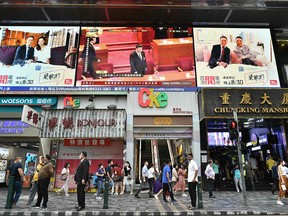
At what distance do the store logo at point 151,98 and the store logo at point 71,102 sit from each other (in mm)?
3716

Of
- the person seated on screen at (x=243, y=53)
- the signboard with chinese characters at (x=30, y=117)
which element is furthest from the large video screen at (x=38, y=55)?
the person seated on screen at (x=243, y=53)

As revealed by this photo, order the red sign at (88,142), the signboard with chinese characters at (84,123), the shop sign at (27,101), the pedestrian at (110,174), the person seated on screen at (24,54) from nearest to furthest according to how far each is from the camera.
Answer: the pedestrian at (110,174) < the signboard with chinese characters at (84,123) < the red sign at (88,142) < the shop sign at (27,101) < the person seated on screen at (24,54)

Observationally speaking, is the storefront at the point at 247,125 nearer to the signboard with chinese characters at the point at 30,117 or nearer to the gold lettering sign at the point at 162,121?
the gold lettering sign at the point at 162,121

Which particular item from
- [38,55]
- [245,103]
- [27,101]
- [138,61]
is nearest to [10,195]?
[27,101]

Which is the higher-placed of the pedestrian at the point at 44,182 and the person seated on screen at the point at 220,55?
the person seated on screen at the point at 220,55

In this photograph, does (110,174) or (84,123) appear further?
(84,123)

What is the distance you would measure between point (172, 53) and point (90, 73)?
5.34m

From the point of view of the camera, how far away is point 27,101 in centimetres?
1559

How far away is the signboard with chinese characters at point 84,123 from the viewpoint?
14.3 m

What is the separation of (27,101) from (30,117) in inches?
107

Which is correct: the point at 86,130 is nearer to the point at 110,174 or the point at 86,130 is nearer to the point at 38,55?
the point at 110,174

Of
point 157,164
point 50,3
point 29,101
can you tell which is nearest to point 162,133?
point 157,164

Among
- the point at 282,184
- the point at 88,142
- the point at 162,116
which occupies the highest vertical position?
the point at 162,116

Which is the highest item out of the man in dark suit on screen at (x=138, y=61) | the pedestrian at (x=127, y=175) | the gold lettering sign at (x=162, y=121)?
the man in dark suit on screen at (x=138, y=61)
